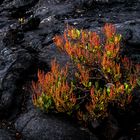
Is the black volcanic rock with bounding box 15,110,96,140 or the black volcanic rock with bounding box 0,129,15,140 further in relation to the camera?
the black volcanic rock with bounding box 0,129,15,140

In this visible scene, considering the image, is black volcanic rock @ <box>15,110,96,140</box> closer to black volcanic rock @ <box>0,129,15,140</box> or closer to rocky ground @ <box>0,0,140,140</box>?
rocky ground @ <box>0,0,140,140</box>

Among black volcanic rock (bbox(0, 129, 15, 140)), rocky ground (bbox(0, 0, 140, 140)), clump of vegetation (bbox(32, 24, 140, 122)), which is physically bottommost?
black volcanic rock (bbox(0, 129, 15, 140))

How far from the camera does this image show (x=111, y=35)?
6.81 metres

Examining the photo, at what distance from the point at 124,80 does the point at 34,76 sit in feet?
7.64

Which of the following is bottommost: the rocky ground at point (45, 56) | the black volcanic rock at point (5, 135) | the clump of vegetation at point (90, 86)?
the black volcanic rock at point (5, 135)

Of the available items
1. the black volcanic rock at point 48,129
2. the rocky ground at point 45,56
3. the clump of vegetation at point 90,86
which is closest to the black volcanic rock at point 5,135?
the rocky ground at point 45,56

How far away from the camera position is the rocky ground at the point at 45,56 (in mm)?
5977

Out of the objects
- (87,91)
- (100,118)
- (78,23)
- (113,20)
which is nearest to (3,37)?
(78,23)

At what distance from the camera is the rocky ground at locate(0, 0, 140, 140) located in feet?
19.6

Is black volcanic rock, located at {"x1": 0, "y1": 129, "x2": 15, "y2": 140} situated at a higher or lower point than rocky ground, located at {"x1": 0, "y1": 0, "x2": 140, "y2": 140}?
lower

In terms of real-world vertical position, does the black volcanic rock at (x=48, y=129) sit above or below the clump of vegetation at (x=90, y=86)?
below

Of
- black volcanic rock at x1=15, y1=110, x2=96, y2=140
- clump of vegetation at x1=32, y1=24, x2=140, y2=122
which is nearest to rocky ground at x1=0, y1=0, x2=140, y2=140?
black volcanic rock at x1=15, y1=110, x2=96, y2=140

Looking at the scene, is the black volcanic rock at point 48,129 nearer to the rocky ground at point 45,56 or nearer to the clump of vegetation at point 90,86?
the rocky ground at point 45,56

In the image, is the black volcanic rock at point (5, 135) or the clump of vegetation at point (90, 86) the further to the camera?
the black volcanic rock at point (5, 135)
